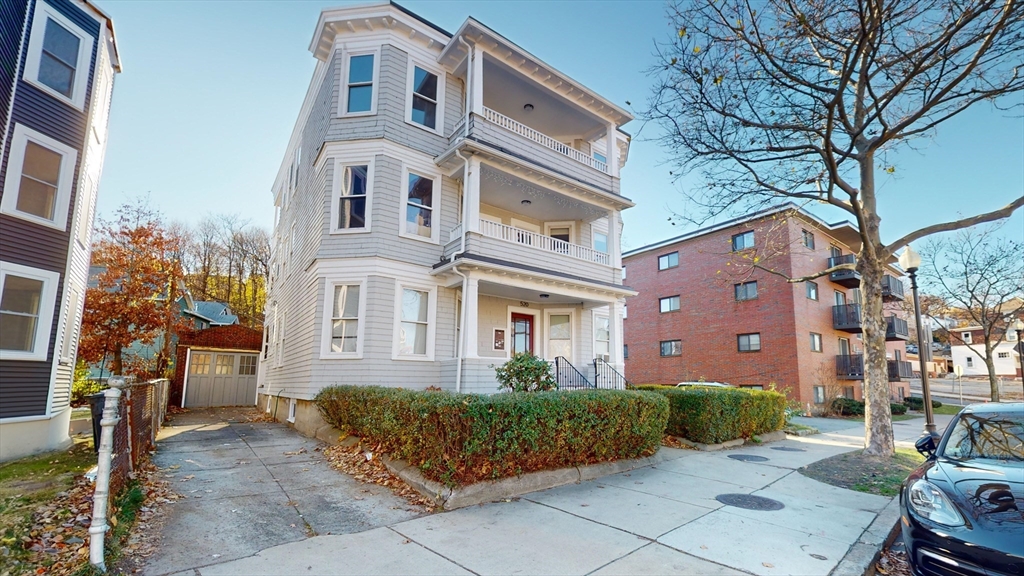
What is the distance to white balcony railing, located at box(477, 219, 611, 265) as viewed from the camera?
39.3 ft

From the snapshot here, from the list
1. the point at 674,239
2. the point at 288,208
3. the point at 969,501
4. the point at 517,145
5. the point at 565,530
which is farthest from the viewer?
the point at 674,239

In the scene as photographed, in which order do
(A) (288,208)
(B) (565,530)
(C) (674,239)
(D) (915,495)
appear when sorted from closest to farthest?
(D) (915,495), (B) (565,530), (A) (288,208), (C) (674,239)

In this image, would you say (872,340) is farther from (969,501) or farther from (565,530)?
(565,530)

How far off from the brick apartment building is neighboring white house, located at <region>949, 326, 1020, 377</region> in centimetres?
3110

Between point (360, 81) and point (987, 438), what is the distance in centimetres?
1354

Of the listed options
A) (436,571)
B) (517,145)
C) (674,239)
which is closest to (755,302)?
(674,239)

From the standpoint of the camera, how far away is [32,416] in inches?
346

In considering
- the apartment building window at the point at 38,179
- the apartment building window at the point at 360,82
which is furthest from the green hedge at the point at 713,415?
the apartment building window at the point at 38,179

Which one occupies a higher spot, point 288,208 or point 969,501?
point 288,208

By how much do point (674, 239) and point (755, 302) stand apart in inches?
235

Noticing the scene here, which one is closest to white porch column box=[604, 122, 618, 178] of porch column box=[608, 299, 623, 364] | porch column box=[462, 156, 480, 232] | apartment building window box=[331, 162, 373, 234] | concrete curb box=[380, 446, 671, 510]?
porch column box=[608, 299, 623, 364]

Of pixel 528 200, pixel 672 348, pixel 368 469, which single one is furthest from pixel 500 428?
pixel 672 348

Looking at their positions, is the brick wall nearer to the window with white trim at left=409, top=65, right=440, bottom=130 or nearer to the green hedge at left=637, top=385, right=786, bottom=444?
the window with white trim at left=409, top=65, right=440, bottom=130

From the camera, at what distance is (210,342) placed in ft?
65.5
